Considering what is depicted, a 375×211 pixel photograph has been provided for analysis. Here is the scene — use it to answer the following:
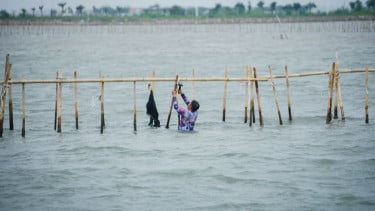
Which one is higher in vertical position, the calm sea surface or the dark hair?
the dark hair

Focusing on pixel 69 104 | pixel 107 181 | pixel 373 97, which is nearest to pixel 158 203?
pixel 107 181

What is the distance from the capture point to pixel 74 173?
1066cm

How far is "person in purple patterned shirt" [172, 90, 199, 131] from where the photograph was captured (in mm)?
12492

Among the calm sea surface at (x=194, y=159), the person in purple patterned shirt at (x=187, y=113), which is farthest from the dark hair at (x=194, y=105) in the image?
the calm sea surface at (x=194, y=159)

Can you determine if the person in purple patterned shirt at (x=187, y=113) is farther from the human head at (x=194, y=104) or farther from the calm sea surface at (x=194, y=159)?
the calm sea surface at (x=194, y=159)

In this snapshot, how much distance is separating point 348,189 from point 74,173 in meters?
4.77

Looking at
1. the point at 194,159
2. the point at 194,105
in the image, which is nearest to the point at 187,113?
the point at 194,105

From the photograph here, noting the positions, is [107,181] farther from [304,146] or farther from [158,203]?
[304,146]

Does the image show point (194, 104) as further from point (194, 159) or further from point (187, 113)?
point (194, 159)

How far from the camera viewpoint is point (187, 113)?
508 inches

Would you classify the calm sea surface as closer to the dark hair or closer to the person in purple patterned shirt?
the person in purple patterned shirt

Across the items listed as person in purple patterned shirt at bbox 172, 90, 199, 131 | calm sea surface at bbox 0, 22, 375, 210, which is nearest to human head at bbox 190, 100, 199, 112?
person in purple patterned shirt at bbox 172, 90, 199, 131

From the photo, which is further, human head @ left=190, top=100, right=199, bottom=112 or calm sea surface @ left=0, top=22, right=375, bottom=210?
human head @ left=190, top=100, right=199, bottom=112

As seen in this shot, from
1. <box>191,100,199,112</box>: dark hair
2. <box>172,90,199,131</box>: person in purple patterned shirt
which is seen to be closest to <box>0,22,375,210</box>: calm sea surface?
<box>172,90,199,131</box>: person in purple patterned shirt
